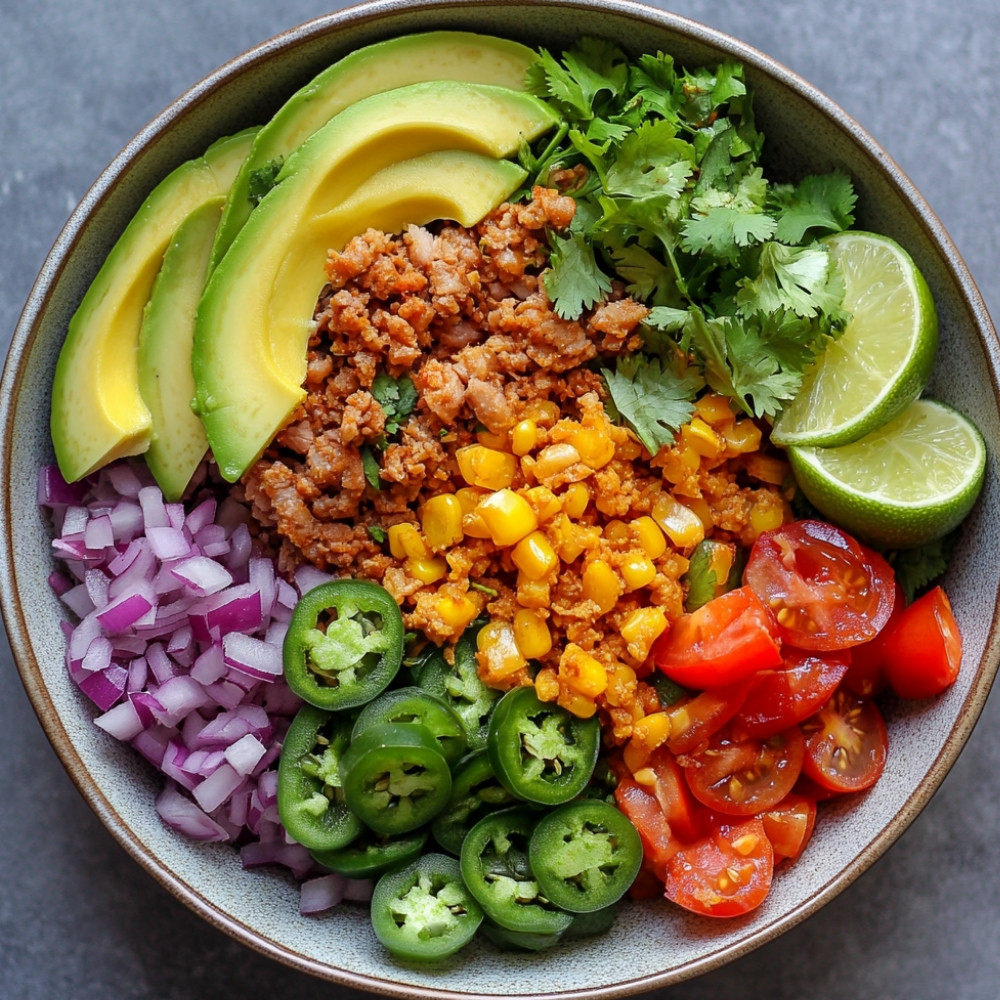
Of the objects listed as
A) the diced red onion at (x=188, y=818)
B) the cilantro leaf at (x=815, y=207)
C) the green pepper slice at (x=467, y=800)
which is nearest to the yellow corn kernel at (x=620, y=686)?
the green pepper slice at (x=467, y=800)

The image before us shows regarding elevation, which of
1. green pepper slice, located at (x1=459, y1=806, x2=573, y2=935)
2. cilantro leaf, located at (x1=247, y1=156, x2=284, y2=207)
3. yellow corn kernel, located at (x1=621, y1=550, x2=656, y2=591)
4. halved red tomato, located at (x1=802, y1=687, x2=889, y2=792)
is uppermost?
cilantro leaf, located at (x1=247, y1=156, x2=284, y2=207)

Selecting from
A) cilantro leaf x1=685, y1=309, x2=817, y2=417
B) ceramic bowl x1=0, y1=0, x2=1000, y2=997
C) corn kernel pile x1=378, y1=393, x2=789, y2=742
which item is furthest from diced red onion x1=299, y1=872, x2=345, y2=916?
cilantro leaf x1=685, y1=309, x2=817, y2=417

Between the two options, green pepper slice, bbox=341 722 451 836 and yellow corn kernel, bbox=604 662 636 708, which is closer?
green pepper slice, bbox=341 722 451 836

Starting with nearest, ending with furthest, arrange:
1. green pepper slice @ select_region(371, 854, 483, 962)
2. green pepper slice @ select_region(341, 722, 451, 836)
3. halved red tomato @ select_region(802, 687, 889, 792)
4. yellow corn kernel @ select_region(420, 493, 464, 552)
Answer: green pepper slice @ select_region(341, 722, 451, 836) → green pepper slice @ select_region(371, 854, 483, 962) → yellow corn kernel @ select_region(420, 493, 464, 552) → halved red tomato @ select_region(802, 687, 889, 792)

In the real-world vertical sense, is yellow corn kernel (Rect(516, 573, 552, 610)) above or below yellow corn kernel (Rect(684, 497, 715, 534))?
below

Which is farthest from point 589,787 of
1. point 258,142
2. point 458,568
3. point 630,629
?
point 258,142

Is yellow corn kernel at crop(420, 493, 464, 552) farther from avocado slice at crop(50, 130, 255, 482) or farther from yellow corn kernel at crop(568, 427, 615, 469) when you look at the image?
avocado slice at crop(50, 130, 255, 482)
